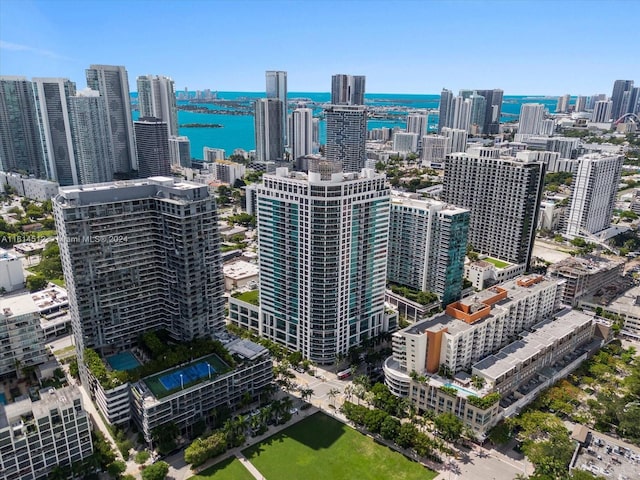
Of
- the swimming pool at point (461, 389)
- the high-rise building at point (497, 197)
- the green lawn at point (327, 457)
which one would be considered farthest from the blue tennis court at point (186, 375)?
the high-rise building at point (497, 197)

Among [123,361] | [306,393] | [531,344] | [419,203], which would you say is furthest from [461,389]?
[123,361]

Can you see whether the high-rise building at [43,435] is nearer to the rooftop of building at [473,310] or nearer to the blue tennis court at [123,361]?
the blue tennis court at [123,361]

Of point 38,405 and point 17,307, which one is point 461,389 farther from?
point 17,307

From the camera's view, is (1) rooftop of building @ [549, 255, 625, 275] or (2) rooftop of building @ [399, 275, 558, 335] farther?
(1) rooftop of building @ [549, 255, 625, 275]

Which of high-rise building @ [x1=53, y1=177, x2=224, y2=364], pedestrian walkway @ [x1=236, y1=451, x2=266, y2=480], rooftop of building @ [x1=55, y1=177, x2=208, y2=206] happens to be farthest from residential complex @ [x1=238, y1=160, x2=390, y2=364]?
pedestrian walkway @ [x1=236, y1=451, x2=266, y2=480]

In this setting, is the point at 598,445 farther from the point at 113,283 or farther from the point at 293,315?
the point at 113,283

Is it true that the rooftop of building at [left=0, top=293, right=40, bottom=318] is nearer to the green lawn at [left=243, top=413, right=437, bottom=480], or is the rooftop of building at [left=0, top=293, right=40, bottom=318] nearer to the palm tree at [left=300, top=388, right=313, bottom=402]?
the green lawn at [left=243, top=413, right=437, bottom=480]

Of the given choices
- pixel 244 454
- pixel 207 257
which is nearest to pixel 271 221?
pixel 207 257
